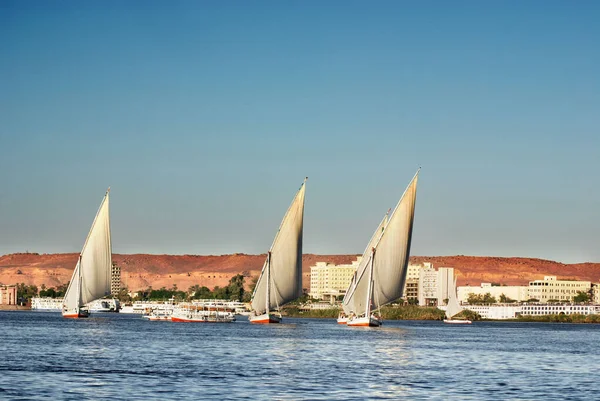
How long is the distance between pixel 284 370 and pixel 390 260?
47699mm

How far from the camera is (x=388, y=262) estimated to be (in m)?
92.1

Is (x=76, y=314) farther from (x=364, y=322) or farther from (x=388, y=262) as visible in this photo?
(x=388, y=262)

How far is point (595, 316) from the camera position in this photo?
184625 millimetres

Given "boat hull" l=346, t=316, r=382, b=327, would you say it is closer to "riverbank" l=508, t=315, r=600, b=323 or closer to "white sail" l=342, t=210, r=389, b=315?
"white sail" l=342, t=210, r=389, b=315

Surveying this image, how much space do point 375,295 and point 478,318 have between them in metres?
94.5

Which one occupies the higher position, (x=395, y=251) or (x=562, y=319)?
(x=395, y=251)

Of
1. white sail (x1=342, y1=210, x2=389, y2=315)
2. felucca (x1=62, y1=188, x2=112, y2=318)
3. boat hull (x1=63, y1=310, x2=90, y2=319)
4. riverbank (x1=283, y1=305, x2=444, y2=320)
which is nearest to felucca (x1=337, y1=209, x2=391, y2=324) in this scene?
white sail (x1=342, y1=210, x2=389, y2=315)

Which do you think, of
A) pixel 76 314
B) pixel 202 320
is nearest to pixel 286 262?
Result: pixel 76 314

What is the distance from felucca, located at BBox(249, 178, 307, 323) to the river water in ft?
94.0

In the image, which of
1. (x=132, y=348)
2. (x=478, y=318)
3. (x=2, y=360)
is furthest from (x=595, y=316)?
(x=2, y=360)

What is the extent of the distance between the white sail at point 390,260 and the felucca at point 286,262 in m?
5.71

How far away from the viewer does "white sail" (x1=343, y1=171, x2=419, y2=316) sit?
297 ft

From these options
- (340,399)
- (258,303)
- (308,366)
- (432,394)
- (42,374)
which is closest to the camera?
(340,399)

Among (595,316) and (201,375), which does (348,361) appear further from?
(595,316)
